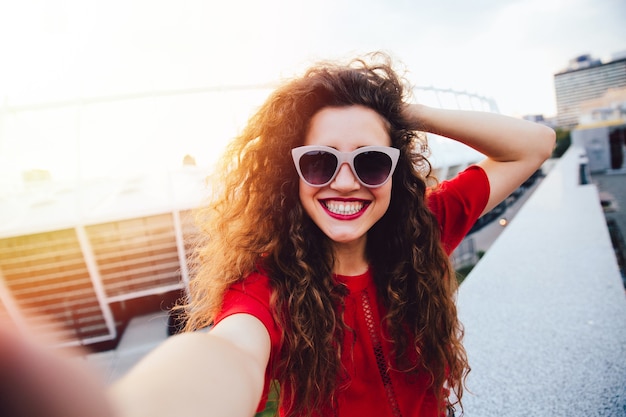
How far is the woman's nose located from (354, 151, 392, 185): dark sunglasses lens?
0.03m

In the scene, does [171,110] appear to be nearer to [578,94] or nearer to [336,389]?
[336,389]

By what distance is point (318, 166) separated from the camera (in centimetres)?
122

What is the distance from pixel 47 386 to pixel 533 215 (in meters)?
5.94

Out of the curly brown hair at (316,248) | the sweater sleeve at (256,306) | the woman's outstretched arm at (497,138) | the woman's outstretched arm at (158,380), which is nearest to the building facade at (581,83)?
the woman's outstretched arm at (497,138)

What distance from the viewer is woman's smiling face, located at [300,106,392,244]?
3.96 ft

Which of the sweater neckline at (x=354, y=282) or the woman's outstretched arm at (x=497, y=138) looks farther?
the woman's outstretched arm at (x=497, y=138)

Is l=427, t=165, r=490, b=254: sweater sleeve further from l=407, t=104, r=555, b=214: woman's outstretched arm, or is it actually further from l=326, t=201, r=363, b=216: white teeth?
l=326, t=201, r=363, b=216: white teeth

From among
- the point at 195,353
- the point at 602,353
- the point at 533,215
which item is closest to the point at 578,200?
the point at 533,215

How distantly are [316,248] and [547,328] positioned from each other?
1861 mm

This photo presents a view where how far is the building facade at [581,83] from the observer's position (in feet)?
370

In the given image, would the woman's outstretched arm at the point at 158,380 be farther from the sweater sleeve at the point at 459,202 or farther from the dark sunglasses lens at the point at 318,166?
the sweater sleeve at the point at 459,202

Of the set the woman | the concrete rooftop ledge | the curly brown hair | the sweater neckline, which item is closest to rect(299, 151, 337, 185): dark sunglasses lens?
the woman

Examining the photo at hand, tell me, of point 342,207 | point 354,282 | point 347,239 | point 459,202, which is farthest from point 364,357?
point 459,202

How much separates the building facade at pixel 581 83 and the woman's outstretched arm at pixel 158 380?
13833 cm
